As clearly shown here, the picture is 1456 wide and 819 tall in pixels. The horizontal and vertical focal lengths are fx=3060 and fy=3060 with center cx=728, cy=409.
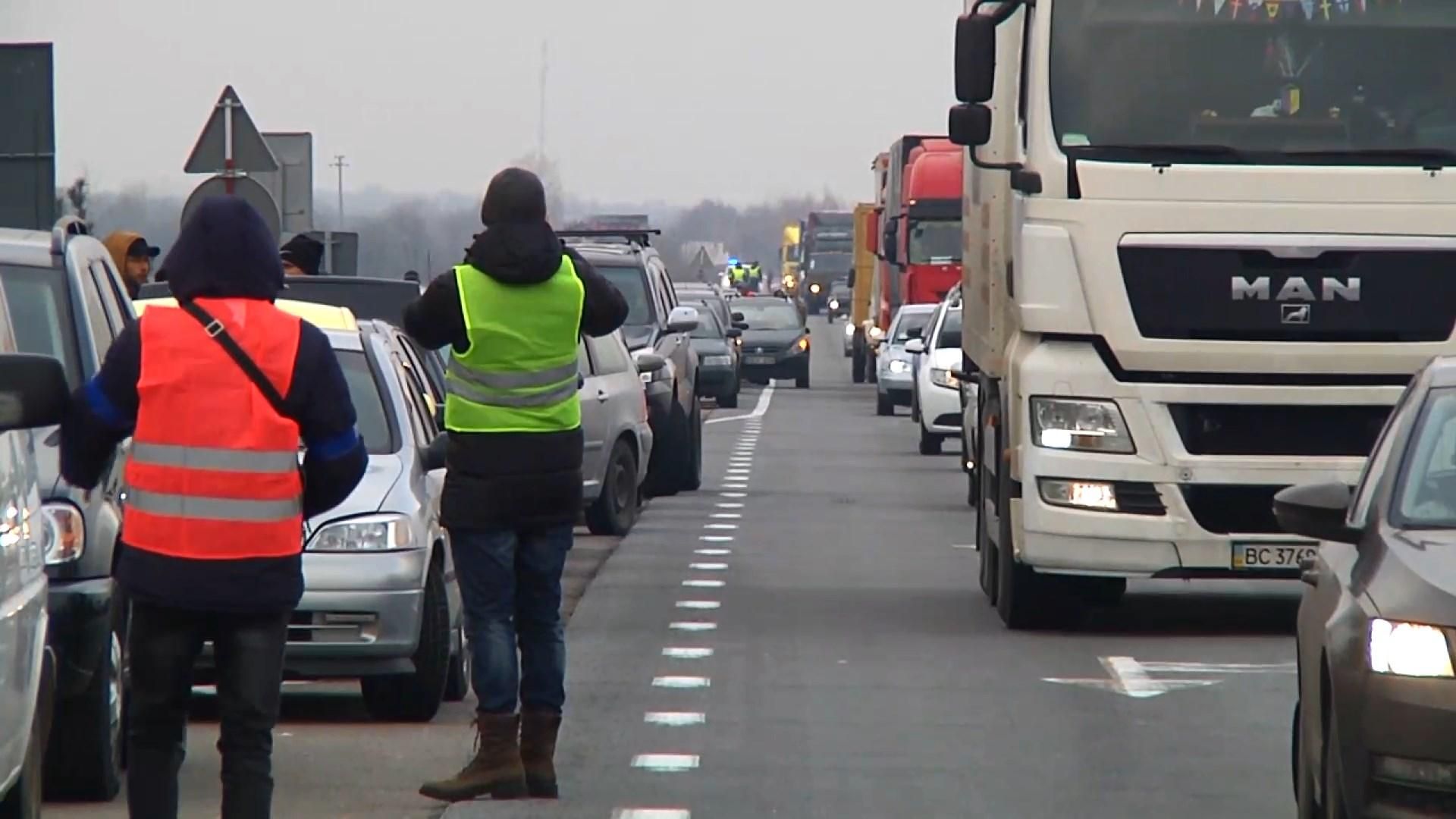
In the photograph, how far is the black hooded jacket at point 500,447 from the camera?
927cm

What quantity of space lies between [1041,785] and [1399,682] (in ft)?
9.29

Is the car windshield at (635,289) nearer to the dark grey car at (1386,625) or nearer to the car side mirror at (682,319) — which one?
the car side mirror at (682,319)

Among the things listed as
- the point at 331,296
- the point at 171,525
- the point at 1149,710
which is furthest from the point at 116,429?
the point at 331,296

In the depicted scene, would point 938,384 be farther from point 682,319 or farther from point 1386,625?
point 1386,625

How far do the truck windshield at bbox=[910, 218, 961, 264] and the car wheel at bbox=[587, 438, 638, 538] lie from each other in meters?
25.9

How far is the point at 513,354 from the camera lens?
9312mm

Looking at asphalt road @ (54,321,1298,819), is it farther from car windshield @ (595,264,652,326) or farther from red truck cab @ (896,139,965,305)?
red truck cab @ (896,139,965,305)

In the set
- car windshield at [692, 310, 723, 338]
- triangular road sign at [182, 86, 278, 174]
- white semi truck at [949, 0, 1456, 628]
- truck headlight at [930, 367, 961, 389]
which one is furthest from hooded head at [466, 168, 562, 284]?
car windshield at [692, 310, 723, 338]

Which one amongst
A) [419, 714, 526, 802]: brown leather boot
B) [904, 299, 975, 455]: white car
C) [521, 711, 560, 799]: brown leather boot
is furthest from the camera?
[904, 299, 975, 455]: white car

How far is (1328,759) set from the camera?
24.9ft

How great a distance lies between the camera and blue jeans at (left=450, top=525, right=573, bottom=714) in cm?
934

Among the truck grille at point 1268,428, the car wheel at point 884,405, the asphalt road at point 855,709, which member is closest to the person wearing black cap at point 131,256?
the asphalt road at point 855,709

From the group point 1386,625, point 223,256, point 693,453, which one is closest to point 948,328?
point 693,453

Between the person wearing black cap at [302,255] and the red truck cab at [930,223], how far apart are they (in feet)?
89.6
